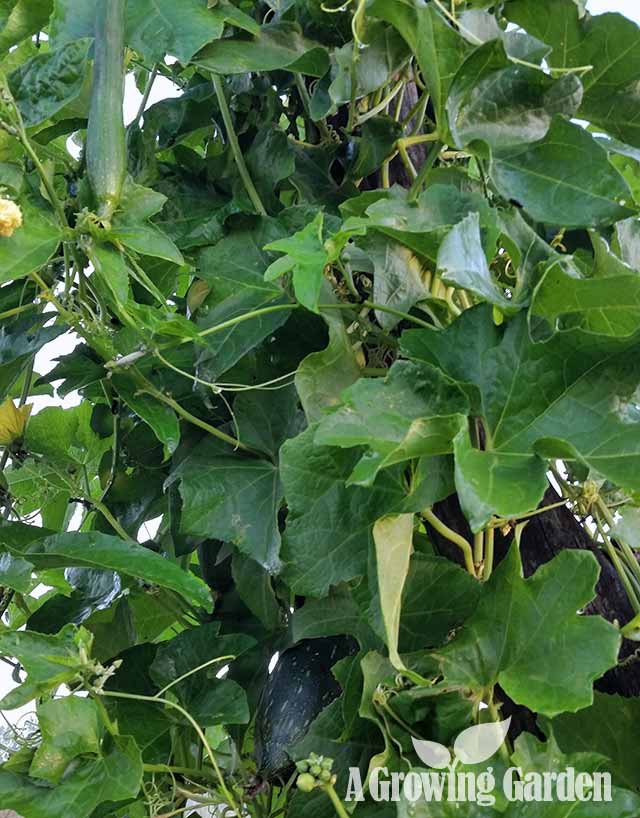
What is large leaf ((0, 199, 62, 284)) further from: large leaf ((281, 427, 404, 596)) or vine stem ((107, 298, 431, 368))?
large leaf ((281, 427, 404, 596))

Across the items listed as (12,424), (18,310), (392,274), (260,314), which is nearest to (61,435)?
(12,424)

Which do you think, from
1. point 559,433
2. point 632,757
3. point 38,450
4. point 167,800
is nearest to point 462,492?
point 559,433

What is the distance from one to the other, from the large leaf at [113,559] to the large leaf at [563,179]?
30 centimetres

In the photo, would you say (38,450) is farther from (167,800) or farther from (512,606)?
(512,606)

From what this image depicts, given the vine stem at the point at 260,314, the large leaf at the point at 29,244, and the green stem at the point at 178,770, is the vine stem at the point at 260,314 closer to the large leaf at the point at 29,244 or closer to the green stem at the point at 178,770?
the large leaf at the point at 29,244

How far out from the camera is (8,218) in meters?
0.53

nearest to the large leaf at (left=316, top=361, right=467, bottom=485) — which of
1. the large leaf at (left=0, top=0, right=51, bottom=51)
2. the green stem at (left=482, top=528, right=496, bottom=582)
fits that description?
the green stem at (left=482, top=528, right=496, bottom=582)

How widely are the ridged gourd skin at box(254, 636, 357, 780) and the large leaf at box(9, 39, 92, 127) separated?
407mm

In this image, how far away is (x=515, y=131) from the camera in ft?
1.92

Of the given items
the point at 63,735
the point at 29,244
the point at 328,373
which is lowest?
the point at 63,735

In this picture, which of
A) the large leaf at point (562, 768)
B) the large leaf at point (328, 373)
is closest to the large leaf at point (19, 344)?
the large leaf at point (328, 373)

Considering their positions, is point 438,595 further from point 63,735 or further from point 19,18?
point 19,18

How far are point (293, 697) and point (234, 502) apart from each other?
0.15 metres

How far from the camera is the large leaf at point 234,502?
0.63 metres
